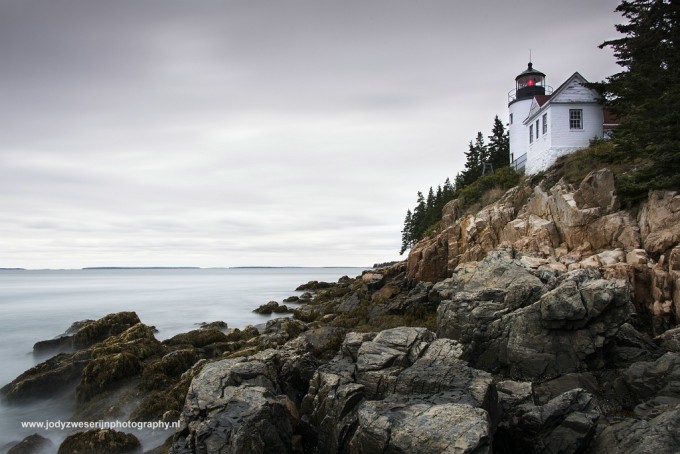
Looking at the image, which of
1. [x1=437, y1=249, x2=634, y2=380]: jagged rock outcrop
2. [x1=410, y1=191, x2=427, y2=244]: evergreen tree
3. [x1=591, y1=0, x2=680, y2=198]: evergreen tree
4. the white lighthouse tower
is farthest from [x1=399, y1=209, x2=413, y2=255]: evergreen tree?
[x1=437, y1=249, x2=634, y2=380]: jagged rock outcrop

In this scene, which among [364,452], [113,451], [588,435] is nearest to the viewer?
[364,452]

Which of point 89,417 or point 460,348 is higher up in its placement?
point 460,348

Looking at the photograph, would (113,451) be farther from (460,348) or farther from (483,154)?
(483,154)

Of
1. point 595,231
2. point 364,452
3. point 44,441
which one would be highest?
point 595,231

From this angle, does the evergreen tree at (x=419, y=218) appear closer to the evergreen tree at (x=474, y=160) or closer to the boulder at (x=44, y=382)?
the evergreen tree at (x=474, y=160)

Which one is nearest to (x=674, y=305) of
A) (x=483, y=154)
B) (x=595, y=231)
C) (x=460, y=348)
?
(x=595, y=231)

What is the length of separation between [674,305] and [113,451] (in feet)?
55.5

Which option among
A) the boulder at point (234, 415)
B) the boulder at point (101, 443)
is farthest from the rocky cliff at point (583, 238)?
the boulder at point (101, 443)

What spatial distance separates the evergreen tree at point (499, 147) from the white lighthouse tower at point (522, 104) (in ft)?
19.2

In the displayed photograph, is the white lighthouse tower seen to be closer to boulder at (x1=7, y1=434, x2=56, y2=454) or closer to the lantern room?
the lantern room

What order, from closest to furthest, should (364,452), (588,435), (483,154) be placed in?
(364,452)
(588,435)
(483,154)

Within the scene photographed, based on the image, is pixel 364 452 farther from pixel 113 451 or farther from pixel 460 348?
pixel 113 451

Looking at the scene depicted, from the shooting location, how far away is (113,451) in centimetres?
997

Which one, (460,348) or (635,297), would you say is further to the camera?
(635,297)
